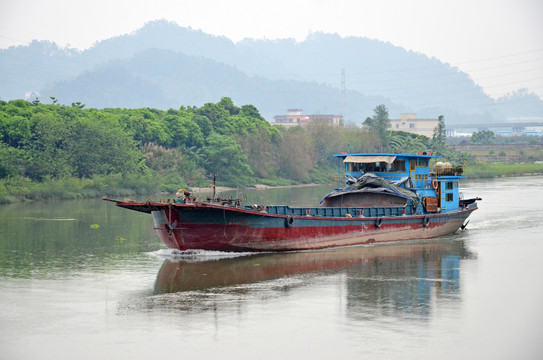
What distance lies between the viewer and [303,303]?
91.8 ft

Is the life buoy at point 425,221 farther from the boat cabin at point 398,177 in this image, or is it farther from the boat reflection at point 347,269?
the boat reflection at point 347,269

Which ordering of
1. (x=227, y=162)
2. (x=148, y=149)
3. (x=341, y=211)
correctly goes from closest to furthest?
(x=341, y=211), (x=148, y=149), (x=227, y=162)

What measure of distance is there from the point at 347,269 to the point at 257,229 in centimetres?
476

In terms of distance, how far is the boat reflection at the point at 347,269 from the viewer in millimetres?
30828

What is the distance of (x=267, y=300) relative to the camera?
93.2ft

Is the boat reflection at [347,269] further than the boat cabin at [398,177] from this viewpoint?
No

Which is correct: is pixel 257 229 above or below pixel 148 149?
below

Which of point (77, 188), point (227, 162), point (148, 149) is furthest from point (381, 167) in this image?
point (148, 149)

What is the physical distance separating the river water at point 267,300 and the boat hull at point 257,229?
623 millimetres

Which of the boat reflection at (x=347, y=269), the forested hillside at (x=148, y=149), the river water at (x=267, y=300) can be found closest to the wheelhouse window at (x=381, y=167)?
the river water at (x=267, y=300)

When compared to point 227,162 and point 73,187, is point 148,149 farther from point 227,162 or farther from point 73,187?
point 73,187

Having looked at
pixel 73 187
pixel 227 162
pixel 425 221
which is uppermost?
pixel 227 162

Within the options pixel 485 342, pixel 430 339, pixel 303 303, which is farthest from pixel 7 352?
pixel 485 342

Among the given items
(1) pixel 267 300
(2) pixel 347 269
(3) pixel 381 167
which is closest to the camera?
(1) pixel 267 300
